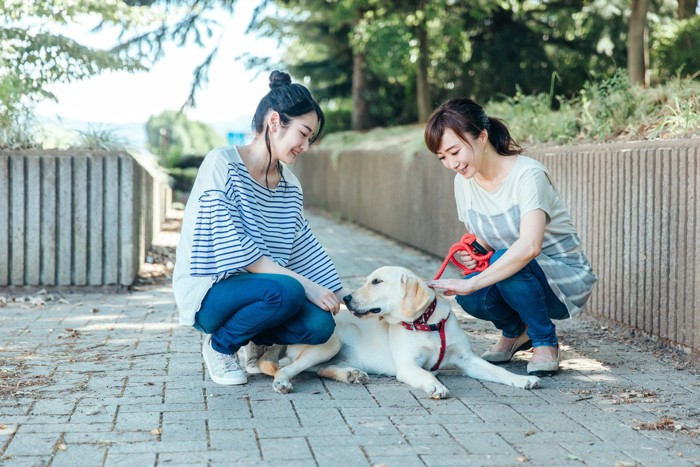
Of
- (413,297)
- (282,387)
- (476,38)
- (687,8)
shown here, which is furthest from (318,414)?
(476,38)

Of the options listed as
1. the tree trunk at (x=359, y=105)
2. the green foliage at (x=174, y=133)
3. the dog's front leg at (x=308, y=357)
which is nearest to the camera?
the dog's front leg at (x=308, y=357)

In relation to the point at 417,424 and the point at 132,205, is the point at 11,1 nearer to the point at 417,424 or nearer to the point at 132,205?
the point at 132,205

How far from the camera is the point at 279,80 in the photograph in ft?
15.6

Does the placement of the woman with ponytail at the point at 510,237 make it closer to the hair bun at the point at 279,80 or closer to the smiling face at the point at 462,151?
the smiling face at the point at 462,151

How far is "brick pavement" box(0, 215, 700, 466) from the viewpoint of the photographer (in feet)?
11.6

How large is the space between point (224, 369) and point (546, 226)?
79.8 inches

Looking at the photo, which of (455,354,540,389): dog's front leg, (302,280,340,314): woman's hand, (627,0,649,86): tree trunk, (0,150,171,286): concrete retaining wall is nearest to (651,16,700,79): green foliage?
(627,0,649,86): tree trunk

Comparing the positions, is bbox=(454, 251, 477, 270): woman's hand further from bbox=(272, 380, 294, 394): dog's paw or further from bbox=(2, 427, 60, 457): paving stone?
bbox=(2, 427, 60, 457): paving stone

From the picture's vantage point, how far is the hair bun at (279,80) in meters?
4.75

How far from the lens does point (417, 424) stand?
400 cm

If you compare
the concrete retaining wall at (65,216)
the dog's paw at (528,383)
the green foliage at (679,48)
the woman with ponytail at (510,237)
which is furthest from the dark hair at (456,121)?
the green foliage at (679,48)

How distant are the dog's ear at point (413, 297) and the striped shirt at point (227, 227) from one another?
0.65 m

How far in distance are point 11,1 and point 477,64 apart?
11.8 metres

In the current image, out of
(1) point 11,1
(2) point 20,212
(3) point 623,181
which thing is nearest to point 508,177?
(3) point 623,181
